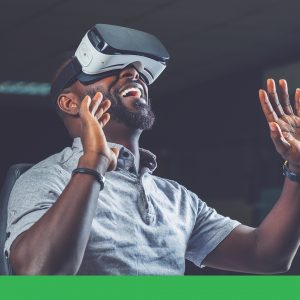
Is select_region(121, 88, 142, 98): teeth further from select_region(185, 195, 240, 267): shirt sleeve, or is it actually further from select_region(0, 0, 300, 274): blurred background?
select_region(0, 0, 300, 274): blurred background

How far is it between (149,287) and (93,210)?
0.52m

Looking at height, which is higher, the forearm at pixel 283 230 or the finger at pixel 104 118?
the finger at pixel 104 118

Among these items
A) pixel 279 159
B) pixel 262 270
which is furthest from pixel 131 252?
pixel 279 159

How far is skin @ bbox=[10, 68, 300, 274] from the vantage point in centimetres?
140

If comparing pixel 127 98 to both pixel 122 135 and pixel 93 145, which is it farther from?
pixel 93 145

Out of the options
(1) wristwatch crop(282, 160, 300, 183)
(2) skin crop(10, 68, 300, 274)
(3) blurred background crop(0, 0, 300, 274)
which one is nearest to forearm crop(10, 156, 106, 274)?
(2) skin crop(10, 68, 300, 274)

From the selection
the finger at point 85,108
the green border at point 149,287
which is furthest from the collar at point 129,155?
the green border at point 149,287

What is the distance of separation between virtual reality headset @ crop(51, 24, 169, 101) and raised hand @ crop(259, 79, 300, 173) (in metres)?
0.31

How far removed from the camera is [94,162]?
1480mm

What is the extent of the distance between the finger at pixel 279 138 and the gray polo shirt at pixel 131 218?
0.28 meters

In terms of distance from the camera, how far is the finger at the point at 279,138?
1700mm

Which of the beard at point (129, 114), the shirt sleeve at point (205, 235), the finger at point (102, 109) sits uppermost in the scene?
the finger at point (102, 109)

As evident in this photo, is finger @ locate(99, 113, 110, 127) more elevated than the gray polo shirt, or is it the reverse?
finger @ locate(99, 113, 110, 127)

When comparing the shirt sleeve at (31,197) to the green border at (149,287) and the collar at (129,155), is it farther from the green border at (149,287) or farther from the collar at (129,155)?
the green border at (149,287)
